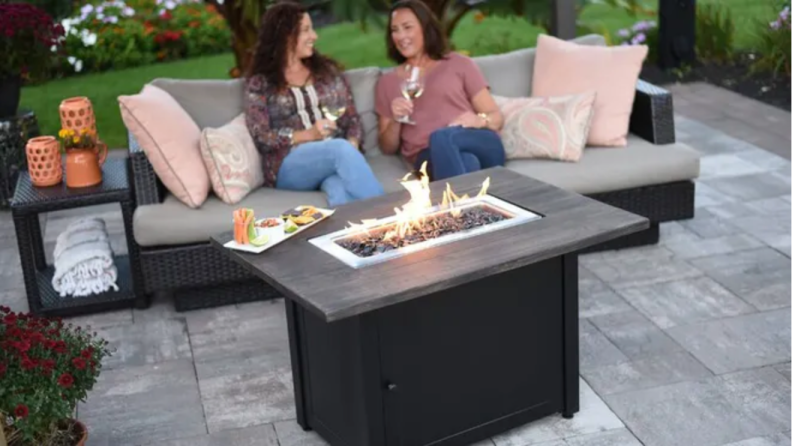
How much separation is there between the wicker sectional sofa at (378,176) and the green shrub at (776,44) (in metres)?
2.83

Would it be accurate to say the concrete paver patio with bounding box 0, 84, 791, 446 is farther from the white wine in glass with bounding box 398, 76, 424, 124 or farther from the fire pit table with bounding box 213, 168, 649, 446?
the white wine in glass with bounding box 398, 76, 424, 124

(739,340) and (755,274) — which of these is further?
(755,274)

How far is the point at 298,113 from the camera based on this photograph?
17.8ft

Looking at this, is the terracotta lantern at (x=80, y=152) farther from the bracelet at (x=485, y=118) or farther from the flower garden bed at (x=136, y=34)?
the flower garden bed at (x=136, y=34)

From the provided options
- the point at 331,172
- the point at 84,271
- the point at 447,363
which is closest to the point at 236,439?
the point at 447,363

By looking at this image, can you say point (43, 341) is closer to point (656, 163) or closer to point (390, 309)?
point (390, 309)

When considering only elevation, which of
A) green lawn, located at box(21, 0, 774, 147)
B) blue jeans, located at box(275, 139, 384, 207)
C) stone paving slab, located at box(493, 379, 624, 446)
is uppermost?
blue jeans, located at box(275, 139, 384, 207)

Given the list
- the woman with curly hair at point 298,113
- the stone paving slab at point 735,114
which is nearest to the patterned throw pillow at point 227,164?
the woman with curly hair at point 298,113

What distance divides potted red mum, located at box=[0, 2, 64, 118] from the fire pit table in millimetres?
3051

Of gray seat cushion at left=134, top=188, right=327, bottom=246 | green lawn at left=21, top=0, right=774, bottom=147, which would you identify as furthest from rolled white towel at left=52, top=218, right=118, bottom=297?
green lawn at left=21, top=0, right=774, bottom=147

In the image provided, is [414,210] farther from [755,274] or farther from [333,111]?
[755,274]

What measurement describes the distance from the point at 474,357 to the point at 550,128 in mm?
1925

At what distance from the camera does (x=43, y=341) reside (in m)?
3.57

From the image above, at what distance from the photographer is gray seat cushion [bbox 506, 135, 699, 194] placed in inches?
212
